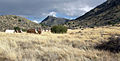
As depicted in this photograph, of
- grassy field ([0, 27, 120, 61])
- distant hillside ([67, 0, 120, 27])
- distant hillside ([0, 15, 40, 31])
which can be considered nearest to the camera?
grassy field ([0, 27, 120, 61])

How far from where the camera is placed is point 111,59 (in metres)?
5.97

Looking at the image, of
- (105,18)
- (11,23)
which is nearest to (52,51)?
(11,23)

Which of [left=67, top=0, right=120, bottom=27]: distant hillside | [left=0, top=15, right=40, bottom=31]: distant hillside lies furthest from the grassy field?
[left=67, top=0, right=120, bottom=27]: distant hillside

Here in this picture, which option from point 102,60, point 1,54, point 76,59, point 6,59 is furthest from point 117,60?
point 1,54

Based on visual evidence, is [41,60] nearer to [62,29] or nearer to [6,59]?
[6,59]

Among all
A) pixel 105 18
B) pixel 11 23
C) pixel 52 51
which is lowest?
pixel 52 51

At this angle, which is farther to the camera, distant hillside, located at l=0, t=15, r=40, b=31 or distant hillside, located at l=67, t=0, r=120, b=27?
distant hillside, located at l=67, t=0, r=120, b=27

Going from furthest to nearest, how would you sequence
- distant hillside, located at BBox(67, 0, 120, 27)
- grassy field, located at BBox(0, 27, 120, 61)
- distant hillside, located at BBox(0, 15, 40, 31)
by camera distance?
distant hillside, located at BBox(67, 0, 120, 27) < distant hillside, located at BBox(0, 15, 40, 31) < grassy field, located at BBox(0, 27, 120, 61)

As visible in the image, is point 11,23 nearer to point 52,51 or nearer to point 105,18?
point 105,18

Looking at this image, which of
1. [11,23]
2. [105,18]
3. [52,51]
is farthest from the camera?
[105,18]

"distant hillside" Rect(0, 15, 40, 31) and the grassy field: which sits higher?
"distant hillside" Rect(0, 15, 40, 31)

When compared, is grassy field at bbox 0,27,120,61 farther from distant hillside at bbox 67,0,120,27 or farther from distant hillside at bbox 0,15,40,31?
distant hillside at bbox 67,0,120,27

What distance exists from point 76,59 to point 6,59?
9.31 feet

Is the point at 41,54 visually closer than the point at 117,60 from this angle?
No
